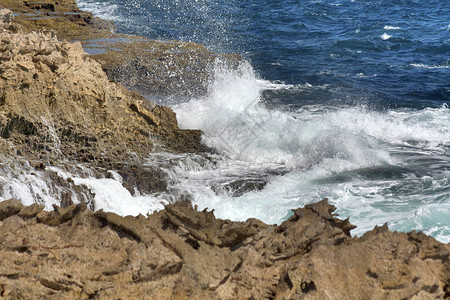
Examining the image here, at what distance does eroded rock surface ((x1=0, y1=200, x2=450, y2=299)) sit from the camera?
99.3 inches

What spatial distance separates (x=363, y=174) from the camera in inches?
277

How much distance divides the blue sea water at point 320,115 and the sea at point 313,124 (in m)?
0.03

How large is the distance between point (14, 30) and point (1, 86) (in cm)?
247

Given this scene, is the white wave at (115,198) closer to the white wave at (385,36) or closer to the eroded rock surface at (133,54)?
the eroded rock surface at (133,54)

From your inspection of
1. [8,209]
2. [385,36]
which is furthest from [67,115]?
[385,36]

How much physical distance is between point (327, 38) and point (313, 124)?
10202mm

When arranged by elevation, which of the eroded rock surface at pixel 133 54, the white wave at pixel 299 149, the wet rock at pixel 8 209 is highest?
the wet rock at pixel 8 209

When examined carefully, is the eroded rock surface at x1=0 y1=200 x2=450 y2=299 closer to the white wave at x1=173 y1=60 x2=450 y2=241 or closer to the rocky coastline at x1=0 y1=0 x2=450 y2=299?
the rocky coastline at x1=0 y1=0 x2=450 y2=299

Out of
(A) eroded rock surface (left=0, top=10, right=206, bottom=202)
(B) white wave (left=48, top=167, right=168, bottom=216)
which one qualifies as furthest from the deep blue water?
(B) white wave (left=48, top=167, right=168, bottom=216)

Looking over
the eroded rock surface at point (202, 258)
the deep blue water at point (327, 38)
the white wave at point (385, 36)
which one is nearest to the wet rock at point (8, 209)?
the eroded rock surface at point (202, 258)

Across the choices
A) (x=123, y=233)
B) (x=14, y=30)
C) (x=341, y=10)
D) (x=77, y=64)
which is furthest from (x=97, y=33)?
(x=341, y=10)

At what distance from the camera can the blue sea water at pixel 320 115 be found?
6117 mm

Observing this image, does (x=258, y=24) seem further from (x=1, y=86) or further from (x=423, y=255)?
(x=423, y=255)

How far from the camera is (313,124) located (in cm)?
843
